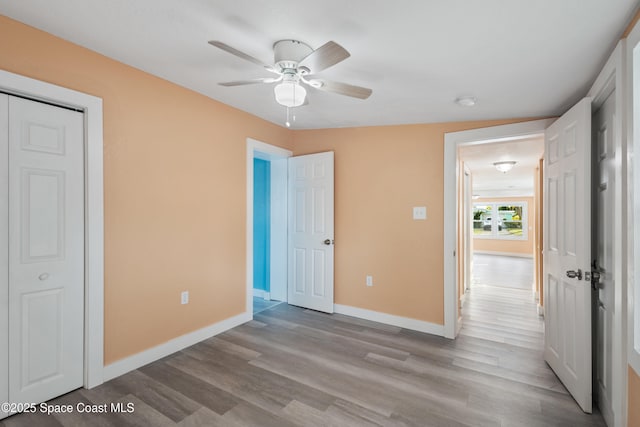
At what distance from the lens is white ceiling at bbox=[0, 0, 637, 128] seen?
1.54 m

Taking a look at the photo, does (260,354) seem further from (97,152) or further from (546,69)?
(546,69)

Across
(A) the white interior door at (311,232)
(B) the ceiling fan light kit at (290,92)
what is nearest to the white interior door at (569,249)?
(B) the ceiling fan light kit at (290,92)

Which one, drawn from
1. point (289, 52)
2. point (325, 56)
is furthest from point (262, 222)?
point (325, 56)

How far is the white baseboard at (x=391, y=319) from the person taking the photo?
3.29m

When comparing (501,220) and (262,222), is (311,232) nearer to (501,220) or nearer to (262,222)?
(262,222)

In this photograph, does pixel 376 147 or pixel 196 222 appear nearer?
pixel 196 222

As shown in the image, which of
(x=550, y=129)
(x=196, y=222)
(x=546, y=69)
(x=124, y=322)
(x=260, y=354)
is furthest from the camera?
(x=196, y=222)

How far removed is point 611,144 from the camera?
6.16 ft

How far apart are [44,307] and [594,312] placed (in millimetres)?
3784

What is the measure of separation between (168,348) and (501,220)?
37.0 ft

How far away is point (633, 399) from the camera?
148 cm

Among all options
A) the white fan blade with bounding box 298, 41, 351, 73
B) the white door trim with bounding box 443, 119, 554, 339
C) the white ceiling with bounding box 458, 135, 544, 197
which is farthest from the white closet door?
the white ceiling with bounding box 458, 135, 544, 197

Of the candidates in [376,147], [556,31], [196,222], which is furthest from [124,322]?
[556,31]

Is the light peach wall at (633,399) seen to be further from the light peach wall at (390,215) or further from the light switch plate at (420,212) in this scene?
the light switch plate at (420,212)
